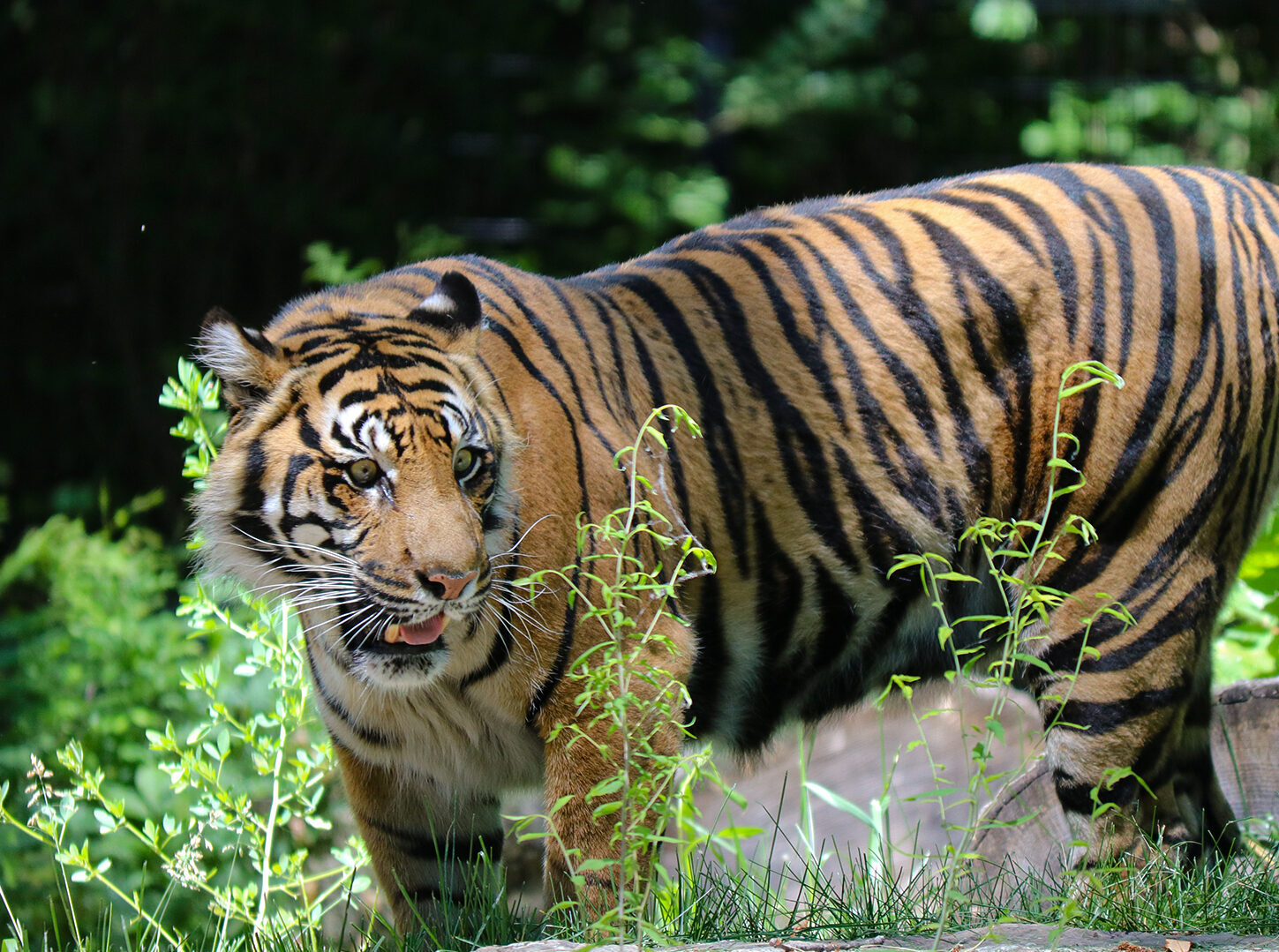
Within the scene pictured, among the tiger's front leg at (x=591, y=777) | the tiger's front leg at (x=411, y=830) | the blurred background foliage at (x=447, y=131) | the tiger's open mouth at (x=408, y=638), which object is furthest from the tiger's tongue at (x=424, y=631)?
the blurred background foliage at (x=447, y=131)

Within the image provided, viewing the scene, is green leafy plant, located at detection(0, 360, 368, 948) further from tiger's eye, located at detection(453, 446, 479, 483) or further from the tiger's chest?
tiger's eye, located at detection(453, 446, 479, 483)

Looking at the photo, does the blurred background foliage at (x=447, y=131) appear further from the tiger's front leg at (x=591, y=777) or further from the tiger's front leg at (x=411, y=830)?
the tiger's front leg at (x=591, y=777)

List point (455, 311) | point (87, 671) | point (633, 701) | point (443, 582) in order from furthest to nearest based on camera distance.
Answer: point (87, 671), point (455, 311), point (443, 582), point (633, 701)

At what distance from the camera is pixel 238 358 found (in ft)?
8.77

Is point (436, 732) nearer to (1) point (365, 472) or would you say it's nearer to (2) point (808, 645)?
(1) point (365, 472)

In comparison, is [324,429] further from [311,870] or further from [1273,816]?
[1273,816]

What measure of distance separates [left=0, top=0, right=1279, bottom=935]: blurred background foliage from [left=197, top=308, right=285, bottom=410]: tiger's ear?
4.01 m

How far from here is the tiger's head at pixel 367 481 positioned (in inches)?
101

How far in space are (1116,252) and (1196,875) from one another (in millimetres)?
1402

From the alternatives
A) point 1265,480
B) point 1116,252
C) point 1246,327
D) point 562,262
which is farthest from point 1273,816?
point 562,262

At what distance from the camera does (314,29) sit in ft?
24.2

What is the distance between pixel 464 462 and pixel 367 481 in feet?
0.62

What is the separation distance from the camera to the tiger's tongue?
262 centimetres

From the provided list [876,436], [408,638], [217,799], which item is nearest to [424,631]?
[408,638]
